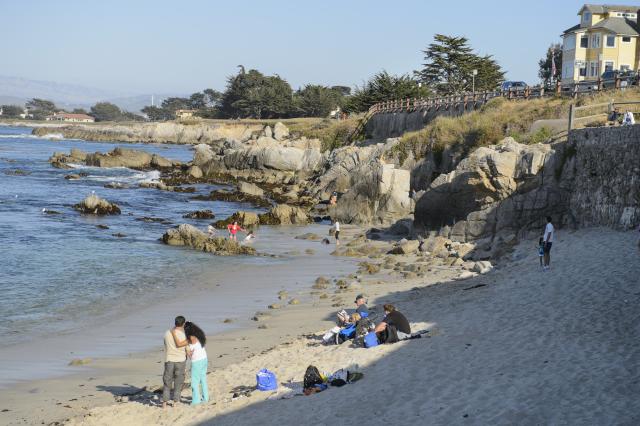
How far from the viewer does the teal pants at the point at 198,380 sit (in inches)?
490

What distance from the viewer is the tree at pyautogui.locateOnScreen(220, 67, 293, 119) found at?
12231cm

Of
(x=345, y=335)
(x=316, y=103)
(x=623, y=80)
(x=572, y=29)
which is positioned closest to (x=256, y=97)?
(x=316, y=103)

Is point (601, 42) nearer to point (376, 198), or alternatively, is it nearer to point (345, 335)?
point (376, 198)

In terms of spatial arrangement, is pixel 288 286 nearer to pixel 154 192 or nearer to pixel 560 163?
pixel 560 163

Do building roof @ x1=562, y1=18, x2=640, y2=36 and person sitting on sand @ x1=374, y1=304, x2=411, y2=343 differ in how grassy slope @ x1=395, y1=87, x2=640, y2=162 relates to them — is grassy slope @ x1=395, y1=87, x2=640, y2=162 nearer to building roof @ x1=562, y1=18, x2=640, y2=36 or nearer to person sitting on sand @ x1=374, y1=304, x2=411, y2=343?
person sitting on sand @ x1=374, y1=304, x2=411, y2=343

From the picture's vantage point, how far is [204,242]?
29.7 meters

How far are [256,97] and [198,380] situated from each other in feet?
373

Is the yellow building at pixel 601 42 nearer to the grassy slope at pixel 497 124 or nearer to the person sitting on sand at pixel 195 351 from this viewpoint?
the grassy slope at pixel 497 124

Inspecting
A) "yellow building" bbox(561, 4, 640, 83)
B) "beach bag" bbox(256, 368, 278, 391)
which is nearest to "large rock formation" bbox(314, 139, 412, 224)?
"beach bag" bbox(256, 368, 278, 391)

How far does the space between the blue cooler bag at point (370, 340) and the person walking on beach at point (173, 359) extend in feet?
11.7

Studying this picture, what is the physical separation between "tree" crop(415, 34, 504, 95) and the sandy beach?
56.3m

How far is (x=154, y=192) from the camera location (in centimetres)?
5109

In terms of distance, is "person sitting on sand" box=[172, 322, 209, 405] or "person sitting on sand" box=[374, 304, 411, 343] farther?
"person sitting on sand" box=[374, 304, 411, 343]

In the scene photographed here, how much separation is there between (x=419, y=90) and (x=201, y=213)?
39.4 meters
